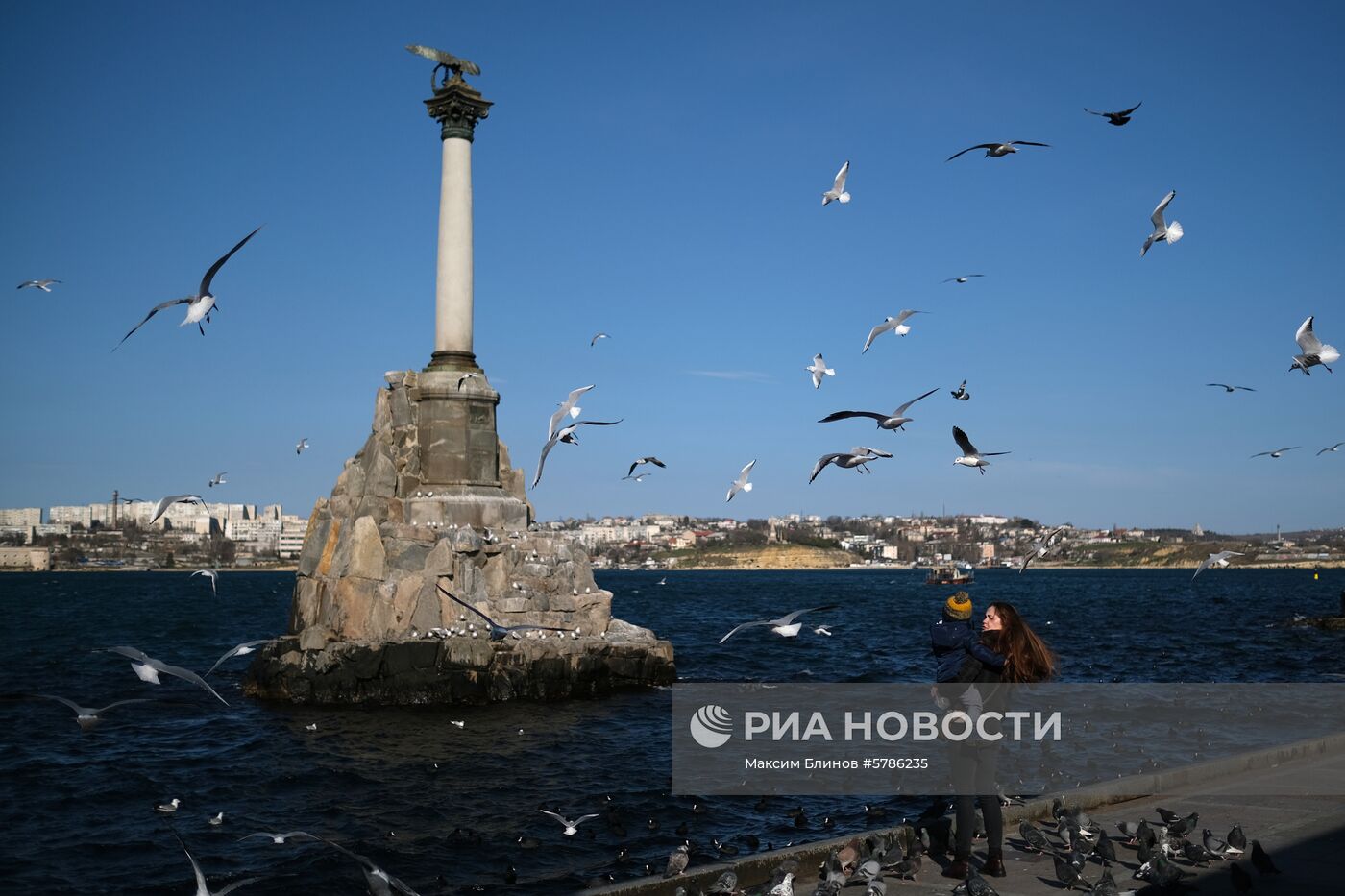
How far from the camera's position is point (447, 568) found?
2942cm

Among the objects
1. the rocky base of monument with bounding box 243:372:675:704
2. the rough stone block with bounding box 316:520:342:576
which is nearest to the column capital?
the rocky base of monument with bounding box 243:372:675:704

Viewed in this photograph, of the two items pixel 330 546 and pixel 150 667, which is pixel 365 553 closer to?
pixel 330 546

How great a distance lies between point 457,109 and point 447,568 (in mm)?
13325

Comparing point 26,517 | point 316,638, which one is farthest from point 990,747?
point 26,517

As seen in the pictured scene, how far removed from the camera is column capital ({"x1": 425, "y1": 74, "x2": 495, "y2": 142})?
33000 mm

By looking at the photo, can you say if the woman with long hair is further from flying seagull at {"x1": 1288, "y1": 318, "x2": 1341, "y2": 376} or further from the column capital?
the column capital

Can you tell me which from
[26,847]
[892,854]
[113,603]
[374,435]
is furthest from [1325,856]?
[113,603]

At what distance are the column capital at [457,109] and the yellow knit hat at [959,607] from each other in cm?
2791

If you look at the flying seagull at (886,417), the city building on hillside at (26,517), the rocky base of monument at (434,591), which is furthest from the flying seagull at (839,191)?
the city building on hillside at (26,517)

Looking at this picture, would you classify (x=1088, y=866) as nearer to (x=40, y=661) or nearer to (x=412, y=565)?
(x=412, y=565)

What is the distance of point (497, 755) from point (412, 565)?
8.88 meters

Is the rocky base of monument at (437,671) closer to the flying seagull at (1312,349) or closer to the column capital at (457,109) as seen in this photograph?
the column capital at (457,109)

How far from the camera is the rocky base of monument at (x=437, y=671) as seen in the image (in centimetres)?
2830

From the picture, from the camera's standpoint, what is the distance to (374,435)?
32.2 m
